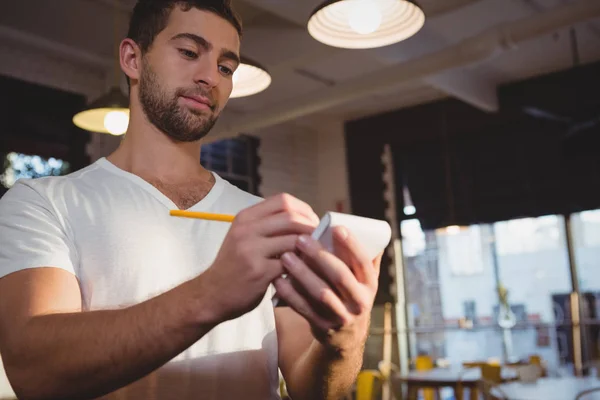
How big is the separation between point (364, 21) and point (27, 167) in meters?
4.17

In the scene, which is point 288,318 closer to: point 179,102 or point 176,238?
point 176,238

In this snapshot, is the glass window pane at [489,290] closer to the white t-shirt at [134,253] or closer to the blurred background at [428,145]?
the blurred background at [428,145]

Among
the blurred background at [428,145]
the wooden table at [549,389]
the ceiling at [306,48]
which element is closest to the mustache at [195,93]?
the blurred background at [428,145]

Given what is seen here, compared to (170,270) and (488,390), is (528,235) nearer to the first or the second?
(488,390)

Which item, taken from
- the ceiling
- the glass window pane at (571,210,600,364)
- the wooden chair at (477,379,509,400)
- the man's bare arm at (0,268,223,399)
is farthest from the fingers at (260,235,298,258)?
the glass window pane at (571,210,600,364)

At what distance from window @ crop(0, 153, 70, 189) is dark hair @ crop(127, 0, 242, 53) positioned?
4.46m

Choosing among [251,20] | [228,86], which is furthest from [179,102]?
[251,20]

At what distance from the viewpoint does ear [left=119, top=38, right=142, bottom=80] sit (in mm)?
1259

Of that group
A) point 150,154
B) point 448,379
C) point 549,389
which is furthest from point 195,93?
point 448,379

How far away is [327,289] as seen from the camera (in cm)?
75

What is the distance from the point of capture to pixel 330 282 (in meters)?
0.76

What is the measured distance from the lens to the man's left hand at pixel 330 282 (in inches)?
29.2

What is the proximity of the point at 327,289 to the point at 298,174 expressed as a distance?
745 cm

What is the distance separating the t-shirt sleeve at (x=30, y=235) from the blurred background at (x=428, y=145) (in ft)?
9.40
